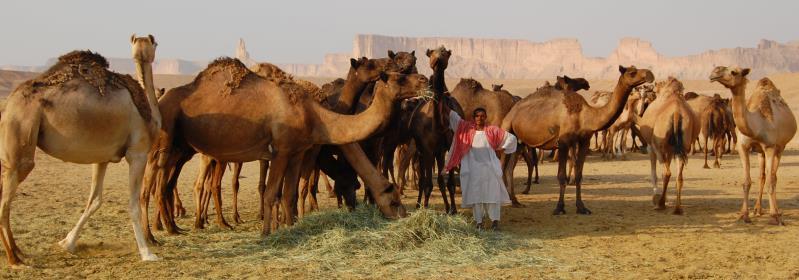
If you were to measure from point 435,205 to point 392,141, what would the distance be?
5.08 feet

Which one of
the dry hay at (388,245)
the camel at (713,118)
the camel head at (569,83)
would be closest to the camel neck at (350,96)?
the dry hay at (388,245)

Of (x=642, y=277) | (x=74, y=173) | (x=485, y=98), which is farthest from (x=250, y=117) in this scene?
(x=74, y=173)

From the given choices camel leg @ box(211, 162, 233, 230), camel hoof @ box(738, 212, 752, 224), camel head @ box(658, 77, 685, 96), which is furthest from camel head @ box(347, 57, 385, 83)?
camel hoof @ box(738, 212, 752, 224)

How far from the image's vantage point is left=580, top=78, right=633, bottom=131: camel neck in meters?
11.3

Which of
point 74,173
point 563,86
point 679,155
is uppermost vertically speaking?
point 563,86

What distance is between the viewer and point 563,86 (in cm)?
1557

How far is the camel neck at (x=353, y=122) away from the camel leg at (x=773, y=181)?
20.1 ft

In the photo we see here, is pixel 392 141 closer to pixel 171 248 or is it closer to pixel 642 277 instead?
pixel 171 248

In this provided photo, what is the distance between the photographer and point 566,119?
1228 centimetres

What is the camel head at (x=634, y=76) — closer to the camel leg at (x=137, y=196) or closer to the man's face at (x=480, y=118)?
the man's face at (x=480, y=118)

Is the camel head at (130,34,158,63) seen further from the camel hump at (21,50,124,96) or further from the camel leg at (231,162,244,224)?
the camel leg at (231,162,244,224)

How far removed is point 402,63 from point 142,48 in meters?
4.09

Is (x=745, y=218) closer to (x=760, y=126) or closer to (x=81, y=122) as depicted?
(x=760, y=126)

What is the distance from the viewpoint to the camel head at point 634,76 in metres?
10.9
